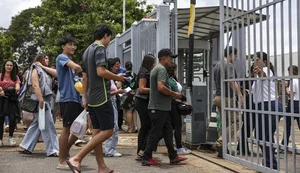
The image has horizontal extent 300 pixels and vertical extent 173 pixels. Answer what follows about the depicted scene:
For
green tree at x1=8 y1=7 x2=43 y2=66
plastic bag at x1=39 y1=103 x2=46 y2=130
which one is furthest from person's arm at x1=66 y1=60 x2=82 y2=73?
green tree at x1=8 y1=7 x2=43 y2=66

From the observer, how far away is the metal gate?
492cm

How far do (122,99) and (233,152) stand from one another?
12.6 ft

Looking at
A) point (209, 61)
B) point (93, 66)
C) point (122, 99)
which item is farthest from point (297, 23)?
point (209, 61)

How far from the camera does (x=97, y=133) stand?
17.9ft

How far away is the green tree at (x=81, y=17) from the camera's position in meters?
25.8

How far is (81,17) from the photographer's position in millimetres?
27000

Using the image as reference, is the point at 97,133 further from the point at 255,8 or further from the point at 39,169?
the point at 255,8

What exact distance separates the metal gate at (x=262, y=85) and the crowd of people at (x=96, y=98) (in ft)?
2.68

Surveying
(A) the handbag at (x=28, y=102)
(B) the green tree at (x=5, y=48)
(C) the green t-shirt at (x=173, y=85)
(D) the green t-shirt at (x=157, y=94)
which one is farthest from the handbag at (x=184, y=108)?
(B) the green tree at (x=5, y=48)

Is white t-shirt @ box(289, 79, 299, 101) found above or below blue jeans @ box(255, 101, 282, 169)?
above

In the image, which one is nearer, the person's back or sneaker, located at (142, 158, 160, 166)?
the person's back

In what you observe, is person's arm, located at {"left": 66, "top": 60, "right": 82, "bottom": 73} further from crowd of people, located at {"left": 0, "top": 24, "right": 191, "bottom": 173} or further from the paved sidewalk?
the paved sidewalk

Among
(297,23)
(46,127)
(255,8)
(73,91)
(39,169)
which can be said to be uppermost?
(255,8)

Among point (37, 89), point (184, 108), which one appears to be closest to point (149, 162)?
point (184, 108)
